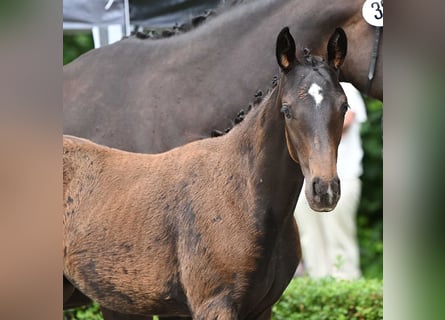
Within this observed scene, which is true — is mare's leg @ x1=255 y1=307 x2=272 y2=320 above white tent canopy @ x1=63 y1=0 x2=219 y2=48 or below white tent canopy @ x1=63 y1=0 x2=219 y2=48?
below

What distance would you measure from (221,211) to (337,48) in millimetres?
684

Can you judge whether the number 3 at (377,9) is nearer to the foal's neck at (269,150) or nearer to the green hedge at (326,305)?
the foal's neck at (269,150)

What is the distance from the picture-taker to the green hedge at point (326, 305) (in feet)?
16.1

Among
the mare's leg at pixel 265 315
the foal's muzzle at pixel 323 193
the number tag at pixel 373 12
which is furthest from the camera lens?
the number tag at pixel 373 12

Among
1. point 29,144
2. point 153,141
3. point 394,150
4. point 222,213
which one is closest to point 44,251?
point 29,144

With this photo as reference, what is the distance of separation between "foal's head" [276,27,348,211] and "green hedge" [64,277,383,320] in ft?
7.08

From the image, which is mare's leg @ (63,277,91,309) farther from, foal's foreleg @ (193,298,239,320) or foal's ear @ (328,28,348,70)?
foal's ear @ (328,28,348,70)

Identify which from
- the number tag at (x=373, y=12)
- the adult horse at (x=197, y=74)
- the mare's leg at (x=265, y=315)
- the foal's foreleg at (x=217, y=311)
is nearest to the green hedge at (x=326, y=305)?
the adult horse at (x=197, y=74)

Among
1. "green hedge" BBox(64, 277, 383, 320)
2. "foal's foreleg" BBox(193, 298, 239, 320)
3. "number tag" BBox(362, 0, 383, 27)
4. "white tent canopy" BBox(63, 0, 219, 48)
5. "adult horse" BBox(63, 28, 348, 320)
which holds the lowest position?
"green hedge" BBox(64, 277, 383, 320)

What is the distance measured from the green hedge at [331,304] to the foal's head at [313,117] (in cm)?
215

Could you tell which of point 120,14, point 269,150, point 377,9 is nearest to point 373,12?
point 377,9

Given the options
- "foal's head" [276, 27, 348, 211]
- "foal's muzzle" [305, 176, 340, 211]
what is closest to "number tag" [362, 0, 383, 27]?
"foal's head" [276, 27, 348, 211]

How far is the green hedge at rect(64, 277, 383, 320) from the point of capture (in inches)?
194

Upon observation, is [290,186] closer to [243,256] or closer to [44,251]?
[243,256]
